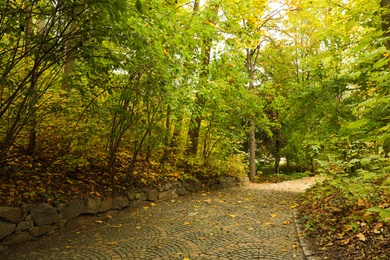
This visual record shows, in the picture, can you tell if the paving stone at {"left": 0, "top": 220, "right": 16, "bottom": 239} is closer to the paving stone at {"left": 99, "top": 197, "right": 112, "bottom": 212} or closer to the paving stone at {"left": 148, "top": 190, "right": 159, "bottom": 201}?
the paving stone at {"left": 99, "top": 197, "right": 112, "bottom": 212}

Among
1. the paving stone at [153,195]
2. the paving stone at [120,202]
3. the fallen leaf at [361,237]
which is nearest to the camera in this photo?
the fallen leaf at [361,237]

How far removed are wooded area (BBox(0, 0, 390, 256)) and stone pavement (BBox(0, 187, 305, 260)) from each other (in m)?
0.77

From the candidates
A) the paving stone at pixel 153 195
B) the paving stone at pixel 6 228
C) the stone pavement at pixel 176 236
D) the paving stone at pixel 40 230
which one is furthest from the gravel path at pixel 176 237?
the paving stone at pixel 153 195

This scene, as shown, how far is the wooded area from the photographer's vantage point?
3.86m

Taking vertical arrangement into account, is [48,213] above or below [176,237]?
above

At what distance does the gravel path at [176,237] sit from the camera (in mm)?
3863

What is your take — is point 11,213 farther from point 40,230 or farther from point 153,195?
point 153,195

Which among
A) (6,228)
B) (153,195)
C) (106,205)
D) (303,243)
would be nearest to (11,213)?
(6,228)

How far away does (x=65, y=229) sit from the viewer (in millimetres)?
4883

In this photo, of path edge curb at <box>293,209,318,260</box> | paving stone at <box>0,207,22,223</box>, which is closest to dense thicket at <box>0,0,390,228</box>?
paving stone at <box>0,207,22,223</box>

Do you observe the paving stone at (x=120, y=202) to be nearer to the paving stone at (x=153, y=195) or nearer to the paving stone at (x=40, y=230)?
the paving stone at (x=153, y=195)

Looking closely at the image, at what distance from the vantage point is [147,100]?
19.3 feet

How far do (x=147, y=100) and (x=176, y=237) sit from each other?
9.57 ft

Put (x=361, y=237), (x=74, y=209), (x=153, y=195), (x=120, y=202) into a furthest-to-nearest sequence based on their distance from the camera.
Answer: (x=153, y=195), (x=120, y=202), (x=74, y=209), (x=361, y=237)
